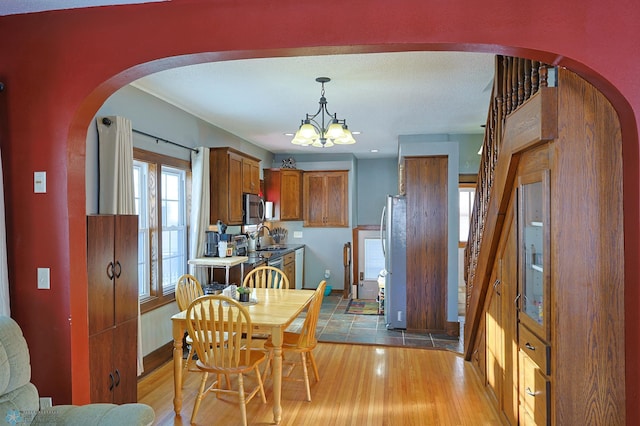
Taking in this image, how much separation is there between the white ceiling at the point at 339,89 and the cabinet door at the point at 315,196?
2.21m

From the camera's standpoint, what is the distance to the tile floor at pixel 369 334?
4.77 meters

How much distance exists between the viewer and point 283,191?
7.32 metres

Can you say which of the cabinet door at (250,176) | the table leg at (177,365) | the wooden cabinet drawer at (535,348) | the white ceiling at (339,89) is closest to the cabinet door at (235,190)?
Answer: the cabinet door at (250,176)

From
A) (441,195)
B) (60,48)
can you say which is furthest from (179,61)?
(441,195)

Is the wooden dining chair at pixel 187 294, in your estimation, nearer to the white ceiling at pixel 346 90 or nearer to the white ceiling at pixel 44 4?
the white ceiling at pixel 346 90

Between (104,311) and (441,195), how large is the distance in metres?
3.91

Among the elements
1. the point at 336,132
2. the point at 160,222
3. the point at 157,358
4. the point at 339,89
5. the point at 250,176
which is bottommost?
the point at 157,358

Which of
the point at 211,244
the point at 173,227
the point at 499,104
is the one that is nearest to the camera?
the point at 499,104

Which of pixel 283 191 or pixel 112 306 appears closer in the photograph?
pixel 112 306

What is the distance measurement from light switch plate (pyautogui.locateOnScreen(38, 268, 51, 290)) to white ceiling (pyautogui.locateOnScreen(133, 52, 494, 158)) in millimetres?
1747

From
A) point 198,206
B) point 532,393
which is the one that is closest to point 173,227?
point 198,206

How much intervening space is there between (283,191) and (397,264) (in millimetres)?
2779

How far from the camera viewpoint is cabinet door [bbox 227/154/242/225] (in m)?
5.09

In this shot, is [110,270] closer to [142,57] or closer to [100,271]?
[100,271]
